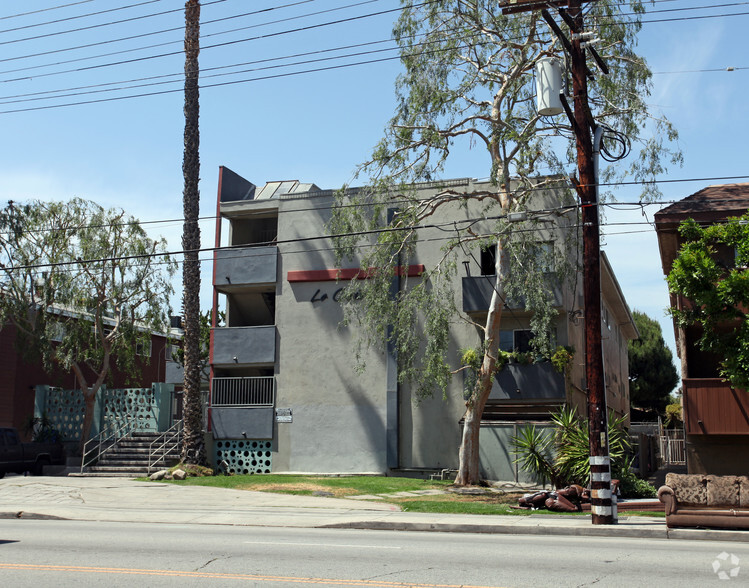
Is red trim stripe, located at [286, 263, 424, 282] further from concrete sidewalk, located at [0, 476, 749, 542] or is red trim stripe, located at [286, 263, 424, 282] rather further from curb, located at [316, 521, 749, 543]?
curb, located at [316, 521, 749, 543]

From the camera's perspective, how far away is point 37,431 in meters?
31.5

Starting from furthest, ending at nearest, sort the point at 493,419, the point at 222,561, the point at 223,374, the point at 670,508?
the point at 223,374 < the point at 493,419 < the point at 670,508 < the point at 222,561

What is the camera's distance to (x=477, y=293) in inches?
1074

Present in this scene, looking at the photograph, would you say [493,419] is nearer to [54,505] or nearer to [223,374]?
[223,374]

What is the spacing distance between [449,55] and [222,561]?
59.8ft

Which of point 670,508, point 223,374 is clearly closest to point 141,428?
point 223,374

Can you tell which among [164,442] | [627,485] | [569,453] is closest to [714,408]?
[627,485]

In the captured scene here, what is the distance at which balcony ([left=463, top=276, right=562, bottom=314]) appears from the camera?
88.8 feet

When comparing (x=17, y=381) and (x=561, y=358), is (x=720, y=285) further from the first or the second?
(x=17, y=381)

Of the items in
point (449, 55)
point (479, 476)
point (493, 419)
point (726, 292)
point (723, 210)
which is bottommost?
point (479, 476)

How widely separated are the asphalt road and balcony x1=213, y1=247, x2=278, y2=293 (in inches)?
704

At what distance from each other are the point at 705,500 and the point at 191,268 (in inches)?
761

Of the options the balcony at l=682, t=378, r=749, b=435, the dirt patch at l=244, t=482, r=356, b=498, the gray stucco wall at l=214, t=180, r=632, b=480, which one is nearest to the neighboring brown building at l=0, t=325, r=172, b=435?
the gray stucco wall at l=214, t=180, r=632, b=480

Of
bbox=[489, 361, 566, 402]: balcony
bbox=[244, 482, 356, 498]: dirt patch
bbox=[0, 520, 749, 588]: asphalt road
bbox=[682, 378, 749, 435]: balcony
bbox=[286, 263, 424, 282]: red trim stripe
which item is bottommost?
bbox=[244, 482, 356, 498]: dirt patch
